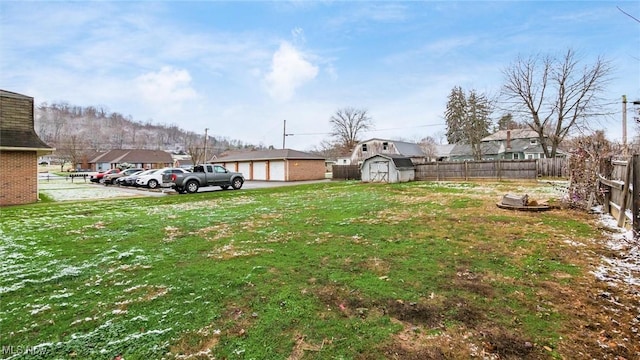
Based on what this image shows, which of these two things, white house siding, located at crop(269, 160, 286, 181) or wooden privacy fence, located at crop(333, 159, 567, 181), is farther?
white house siding, located at crop(269, 160, 286, 181)

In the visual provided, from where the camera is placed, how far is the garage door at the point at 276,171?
29.3 metres

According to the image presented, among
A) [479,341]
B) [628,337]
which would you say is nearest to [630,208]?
[628,337]

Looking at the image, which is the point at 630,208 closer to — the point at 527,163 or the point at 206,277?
the point at 206,277

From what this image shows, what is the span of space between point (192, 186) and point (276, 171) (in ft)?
43.3

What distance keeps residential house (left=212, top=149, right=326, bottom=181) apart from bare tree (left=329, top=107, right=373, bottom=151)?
2112 centimetres

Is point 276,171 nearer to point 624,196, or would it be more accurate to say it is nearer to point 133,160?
point 624,196

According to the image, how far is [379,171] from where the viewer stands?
23156 millimetres

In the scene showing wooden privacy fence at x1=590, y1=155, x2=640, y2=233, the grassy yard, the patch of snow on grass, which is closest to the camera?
the grassy yard

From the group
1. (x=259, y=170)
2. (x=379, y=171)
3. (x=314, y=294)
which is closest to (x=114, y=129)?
(x=259, y=170)

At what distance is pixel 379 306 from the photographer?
315cm

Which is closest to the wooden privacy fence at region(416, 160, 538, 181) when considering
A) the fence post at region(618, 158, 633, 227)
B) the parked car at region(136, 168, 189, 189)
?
the fence post at region(618, 158, 633, 227)

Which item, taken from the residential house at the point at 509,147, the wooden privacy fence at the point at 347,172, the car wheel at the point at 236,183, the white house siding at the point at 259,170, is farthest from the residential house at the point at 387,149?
the car wheel at the point at 236,183

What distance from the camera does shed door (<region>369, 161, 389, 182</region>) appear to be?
899 inches

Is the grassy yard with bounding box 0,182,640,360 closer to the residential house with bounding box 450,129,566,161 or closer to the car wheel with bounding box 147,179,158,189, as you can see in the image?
the car wheel with bounding box 147,179,158,189
